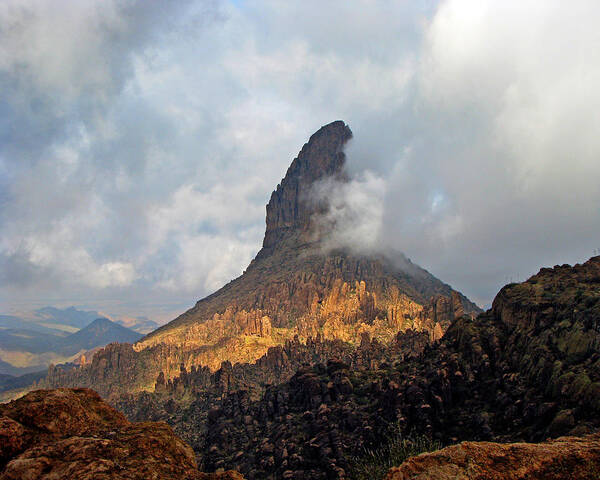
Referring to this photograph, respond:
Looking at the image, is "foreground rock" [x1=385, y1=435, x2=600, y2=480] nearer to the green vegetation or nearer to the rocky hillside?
the rocky hillside

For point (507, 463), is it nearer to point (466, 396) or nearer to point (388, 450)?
point (388, 450)

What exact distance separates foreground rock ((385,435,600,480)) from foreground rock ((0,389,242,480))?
648cm

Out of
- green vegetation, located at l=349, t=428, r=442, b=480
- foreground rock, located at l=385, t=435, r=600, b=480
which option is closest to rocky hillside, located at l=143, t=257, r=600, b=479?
green vegetation, located at l=349, t=428, r=442, b=480

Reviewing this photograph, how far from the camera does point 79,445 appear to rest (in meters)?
12.7

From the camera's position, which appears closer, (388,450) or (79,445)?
(79,445)

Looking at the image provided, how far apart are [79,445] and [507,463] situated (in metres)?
13.3

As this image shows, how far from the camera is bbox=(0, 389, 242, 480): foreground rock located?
37.7 ft

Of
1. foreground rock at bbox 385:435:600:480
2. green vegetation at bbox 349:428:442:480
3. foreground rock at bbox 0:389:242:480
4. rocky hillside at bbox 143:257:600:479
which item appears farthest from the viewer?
rocky hillside at bbox 143:257:600:479

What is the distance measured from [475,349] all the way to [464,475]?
309 ft

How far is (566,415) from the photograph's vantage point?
55938 mm

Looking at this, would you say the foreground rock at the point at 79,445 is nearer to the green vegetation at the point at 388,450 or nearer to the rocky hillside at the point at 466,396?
the green vegetation at the point at 388,450

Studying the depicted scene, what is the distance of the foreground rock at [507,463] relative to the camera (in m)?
12.0

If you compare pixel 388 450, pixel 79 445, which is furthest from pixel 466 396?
pixel 79 445

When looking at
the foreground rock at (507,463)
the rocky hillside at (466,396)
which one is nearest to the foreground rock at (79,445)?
the foreground rock at (507,463)
